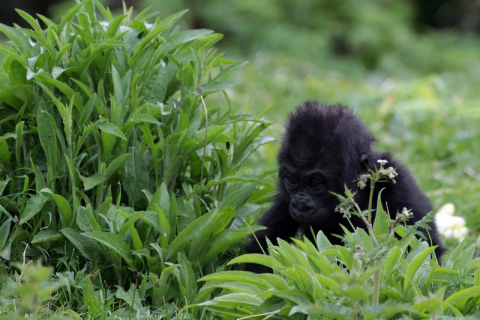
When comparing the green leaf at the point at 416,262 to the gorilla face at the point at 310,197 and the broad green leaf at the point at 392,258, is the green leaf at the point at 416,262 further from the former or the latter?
the gorilla face at the point at 310,197

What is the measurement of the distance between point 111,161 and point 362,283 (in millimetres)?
1746

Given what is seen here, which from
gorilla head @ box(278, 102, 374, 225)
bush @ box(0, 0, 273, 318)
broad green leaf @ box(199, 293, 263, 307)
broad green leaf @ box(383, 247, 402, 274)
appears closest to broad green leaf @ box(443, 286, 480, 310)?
broad green leaf @ box(383, 247, 402, 274)

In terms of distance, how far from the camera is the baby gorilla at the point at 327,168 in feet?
13.7

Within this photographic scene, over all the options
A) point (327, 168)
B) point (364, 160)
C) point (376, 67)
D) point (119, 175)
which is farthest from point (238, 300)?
point (376, 67)

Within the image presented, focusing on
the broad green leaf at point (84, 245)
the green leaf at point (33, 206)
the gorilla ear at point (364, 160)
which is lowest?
the broad green leaf at point (84, 245)

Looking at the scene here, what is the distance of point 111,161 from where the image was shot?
3.67 m

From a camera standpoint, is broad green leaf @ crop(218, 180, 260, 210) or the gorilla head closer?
broad green leaf @ crop(218, 180, 260, 210)

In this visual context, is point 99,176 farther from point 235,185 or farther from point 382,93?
point 382,93

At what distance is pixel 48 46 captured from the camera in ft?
11.9

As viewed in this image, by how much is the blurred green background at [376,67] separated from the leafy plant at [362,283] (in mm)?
2438

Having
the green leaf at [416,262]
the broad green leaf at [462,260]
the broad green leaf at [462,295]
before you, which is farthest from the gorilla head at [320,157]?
the broad green leaf at [462,295]

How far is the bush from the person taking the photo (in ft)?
11.5

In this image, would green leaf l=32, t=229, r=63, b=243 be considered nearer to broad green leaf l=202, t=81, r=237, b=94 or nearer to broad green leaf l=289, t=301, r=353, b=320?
broad green leaf l=202, t=81, r=237, b=94

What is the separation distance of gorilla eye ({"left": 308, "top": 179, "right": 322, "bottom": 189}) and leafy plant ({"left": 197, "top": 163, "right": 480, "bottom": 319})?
3.37 ft
